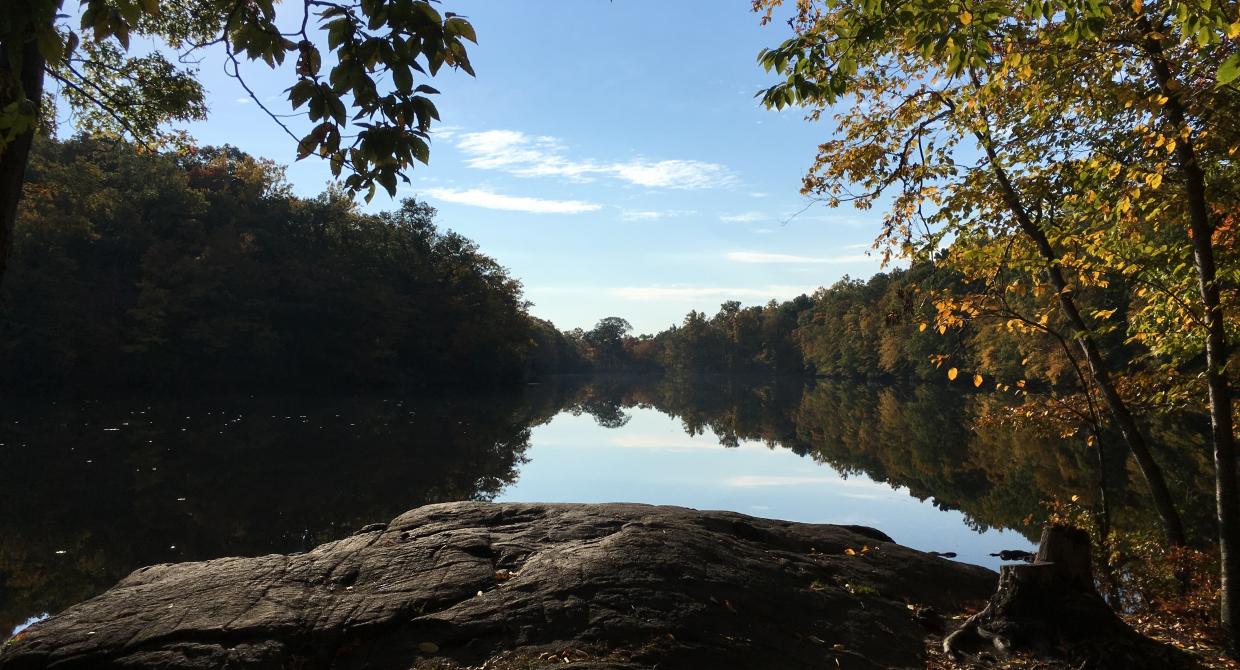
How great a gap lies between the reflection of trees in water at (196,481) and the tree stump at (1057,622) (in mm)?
10329

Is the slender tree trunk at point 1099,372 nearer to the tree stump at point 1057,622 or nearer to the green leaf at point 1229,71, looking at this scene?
the tree stump at point 1057,622

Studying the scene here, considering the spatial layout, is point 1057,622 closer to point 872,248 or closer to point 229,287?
point 872,248

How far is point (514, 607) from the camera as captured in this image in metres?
5.40

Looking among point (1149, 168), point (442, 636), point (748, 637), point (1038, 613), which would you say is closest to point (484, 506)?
point (442, 636)

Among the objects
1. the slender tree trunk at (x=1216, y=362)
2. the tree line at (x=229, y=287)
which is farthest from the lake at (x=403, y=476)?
the tree line at (x=229, y=287)

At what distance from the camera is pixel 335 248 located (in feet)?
184

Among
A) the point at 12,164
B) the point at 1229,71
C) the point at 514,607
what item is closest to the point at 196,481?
the point at 514,607

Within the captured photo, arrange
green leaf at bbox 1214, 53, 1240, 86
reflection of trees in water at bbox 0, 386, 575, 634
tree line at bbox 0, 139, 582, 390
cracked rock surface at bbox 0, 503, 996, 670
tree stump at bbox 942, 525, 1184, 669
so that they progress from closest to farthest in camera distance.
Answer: green leaf at bbox 1214, 53, 1240, 86, cracked rock surface at bbox 0, 503, 996, 670, tree stump at bbox 942, 525, 1184, 669, reflection of trees in water at bbox 0, 386, 575, 634, tree line at bbox 0, 139, 582, 390

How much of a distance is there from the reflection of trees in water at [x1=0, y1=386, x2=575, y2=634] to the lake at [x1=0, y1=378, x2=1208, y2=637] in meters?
0.06

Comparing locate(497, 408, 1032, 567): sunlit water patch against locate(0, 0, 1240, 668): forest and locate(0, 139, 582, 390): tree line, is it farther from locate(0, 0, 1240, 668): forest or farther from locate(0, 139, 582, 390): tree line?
locate(0, 139, 582, 390): tree line

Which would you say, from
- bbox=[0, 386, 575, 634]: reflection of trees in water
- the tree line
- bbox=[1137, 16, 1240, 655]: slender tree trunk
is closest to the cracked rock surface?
bbox=[1137, 16, 1240, 655]: slender tree trunk

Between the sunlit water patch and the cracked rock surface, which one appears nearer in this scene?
the cracked rock surface

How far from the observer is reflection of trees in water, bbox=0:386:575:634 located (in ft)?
37.0

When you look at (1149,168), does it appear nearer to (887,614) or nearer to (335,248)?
(887,614)
